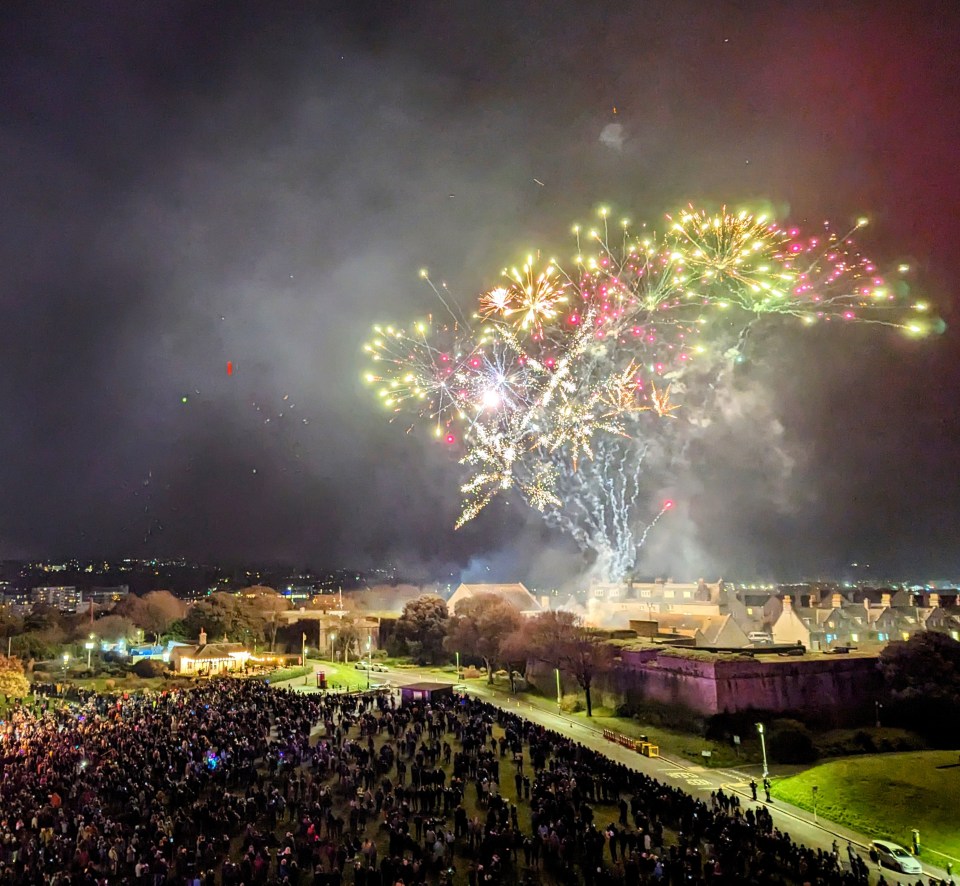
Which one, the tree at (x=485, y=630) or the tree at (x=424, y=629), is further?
the tree at (x=424, y=629)

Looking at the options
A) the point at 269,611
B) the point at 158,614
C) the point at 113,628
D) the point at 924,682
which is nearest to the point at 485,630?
the point at 924,682

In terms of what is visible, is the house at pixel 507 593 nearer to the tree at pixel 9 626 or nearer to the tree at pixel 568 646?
the tree at pixel 568 646

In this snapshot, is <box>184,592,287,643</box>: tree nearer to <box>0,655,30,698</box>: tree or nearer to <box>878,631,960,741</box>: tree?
<box>0,655,30,698</box>: tree

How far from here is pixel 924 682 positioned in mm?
36781

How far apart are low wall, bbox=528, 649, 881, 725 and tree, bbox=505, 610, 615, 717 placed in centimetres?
341

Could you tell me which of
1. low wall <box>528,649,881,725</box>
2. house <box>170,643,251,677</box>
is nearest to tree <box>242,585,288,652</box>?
house <box>170,643,251,677</box>

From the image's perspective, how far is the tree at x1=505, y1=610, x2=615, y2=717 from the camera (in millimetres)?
44147

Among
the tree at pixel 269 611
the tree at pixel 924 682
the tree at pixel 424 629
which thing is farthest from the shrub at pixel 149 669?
the tree at pixel 924 682

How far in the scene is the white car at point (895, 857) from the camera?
19172 mm

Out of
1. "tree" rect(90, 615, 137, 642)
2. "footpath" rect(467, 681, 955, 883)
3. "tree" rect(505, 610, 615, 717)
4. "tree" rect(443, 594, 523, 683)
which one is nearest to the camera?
"footpath" rect(467, 681, 955, 883)

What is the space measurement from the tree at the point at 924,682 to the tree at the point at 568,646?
1522 centimetres

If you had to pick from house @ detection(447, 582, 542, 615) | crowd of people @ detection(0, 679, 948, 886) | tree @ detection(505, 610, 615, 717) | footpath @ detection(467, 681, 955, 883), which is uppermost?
house @ detection(447, 582, 542, 615)

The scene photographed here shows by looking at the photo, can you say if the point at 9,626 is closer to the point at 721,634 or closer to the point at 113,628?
the point at 113,628

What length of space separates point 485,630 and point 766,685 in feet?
85.9
